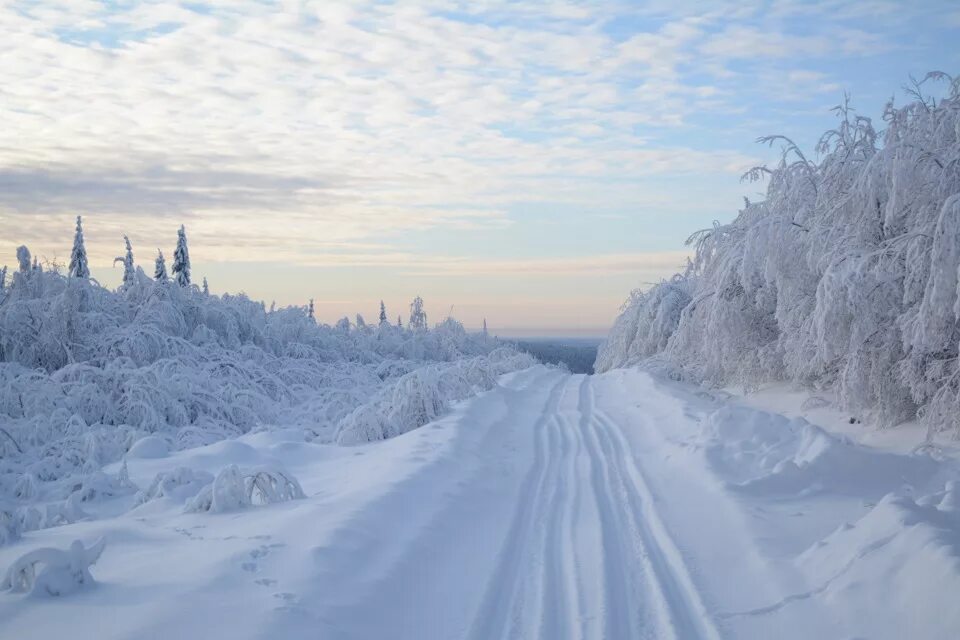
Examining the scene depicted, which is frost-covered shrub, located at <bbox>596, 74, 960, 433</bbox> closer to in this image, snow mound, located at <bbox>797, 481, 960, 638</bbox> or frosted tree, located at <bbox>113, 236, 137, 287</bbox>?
snow mound, located at <bbox>797, 481, 960, 638</bbox>

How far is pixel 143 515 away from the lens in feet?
26.2

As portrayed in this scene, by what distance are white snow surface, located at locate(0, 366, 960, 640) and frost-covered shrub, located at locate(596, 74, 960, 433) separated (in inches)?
56.8

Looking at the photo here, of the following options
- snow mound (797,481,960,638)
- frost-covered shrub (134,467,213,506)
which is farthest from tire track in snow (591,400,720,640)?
frost-covered shrub (134,467,213,506)

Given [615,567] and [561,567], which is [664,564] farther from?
[561,567]

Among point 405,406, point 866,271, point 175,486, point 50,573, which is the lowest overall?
point 175,486

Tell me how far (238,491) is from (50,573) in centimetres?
299

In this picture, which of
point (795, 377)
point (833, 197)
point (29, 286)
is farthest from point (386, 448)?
point (29, 286)

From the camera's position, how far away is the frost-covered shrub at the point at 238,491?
7.72 metres

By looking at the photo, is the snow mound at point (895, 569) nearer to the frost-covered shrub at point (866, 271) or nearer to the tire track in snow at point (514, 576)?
the tire track in snow at point (514, 576)

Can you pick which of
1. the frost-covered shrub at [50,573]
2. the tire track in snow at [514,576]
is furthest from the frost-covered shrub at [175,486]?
the tire track in snow at [514,576]

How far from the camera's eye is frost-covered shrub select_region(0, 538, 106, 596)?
4832 mm

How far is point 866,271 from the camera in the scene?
1034cm

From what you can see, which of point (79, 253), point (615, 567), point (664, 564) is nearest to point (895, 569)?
point (664, 564)

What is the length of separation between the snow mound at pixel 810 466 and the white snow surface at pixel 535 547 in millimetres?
32
